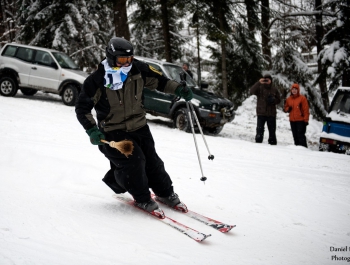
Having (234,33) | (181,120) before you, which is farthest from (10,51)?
(234,33)

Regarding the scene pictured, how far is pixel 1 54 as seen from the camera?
1359 centimetres

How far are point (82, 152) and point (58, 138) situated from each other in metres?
1.37

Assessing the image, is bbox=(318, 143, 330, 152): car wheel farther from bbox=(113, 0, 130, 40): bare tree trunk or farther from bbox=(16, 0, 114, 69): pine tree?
bbox=(16, 0, 114, 69): pine tree

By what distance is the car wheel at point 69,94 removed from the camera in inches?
509

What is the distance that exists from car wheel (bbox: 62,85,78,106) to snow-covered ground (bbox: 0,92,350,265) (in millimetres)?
4768

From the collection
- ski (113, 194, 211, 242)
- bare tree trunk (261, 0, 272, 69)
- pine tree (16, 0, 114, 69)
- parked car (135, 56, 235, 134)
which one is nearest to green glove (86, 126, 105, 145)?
ski (113, 194, 211, 242)

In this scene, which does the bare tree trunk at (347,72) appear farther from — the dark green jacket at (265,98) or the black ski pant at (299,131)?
the black ski pant at (299,131)

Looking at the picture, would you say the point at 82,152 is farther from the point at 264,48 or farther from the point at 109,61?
the point at 264,48

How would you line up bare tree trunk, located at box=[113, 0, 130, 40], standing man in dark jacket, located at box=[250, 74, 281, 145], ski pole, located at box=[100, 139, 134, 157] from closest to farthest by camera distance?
ski pole, located at box=[100, 139, 134, 157], standing man in dark jacket, located at box=[250, 74, 281, 145], bare tree trunk, located at box=[113, 0, 130, 40]

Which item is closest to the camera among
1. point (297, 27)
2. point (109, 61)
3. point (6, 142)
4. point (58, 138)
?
point (109, 61)

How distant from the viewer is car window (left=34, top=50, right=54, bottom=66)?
13.4 meters

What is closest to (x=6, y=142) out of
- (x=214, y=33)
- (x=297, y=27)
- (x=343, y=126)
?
(x=343, y=126)

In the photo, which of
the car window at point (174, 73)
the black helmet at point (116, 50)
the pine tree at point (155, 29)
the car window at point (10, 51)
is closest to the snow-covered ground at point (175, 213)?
the black helmet at point (116, 50)

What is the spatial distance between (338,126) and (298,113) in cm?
123
